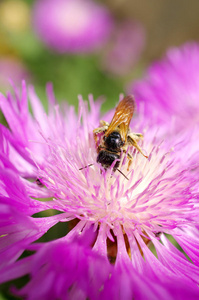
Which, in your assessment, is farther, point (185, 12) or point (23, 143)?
point (185, 12)

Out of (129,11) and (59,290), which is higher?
(129,11)

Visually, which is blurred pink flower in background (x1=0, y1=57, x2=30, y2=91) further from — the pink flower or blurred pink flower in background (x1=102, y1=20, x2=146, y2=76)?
the pink flower

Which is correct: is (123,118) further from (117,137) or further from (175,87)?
(175,87)

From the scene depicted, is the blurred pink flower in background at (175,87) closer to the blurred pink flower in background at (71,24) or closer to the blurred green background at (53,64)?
the blurred green background at (53,64)

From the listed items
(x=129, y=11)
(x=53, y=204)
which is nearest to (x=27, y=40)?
(x=129, y=11)

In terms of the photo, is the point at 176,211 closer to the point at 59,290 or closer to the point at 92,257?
the point at 92,257

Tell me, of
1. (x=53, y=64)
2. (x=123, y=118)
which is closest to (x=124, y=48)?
(x=53, y=64)

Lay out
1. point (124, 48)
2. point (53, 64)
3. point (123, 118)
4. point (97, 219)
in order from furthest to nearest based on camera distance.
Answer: point (124, 48), point (53, 64), point (123, 118), point (97, 219)
